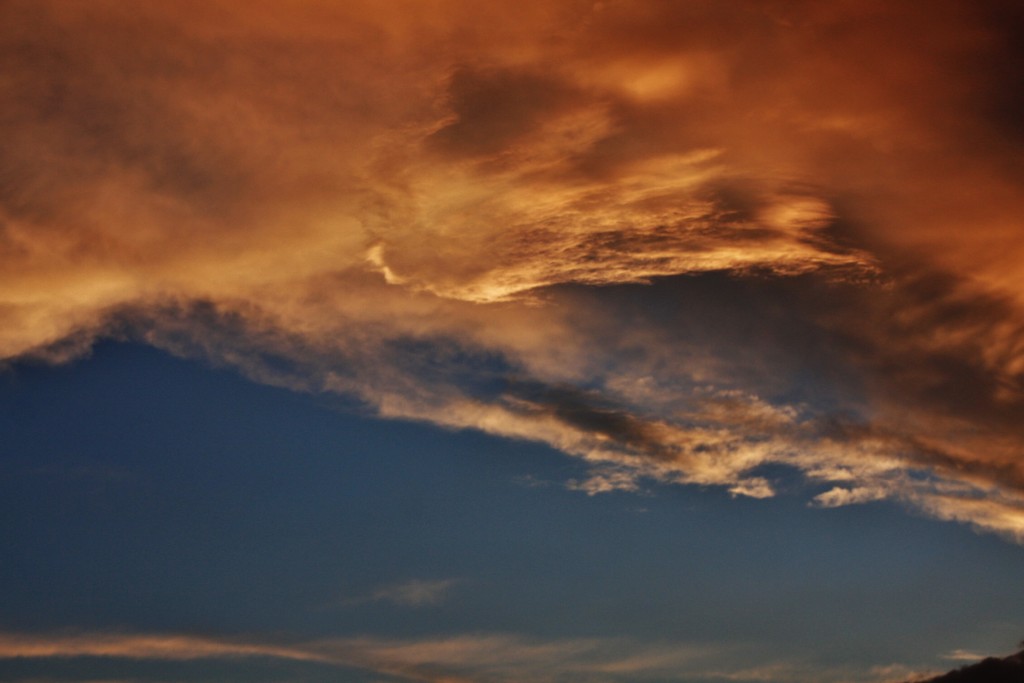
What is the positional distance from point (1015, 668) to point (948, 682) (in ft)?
23.3

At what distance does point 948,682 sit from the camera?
405ft

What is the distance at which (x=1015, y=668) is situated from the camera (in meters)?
123
